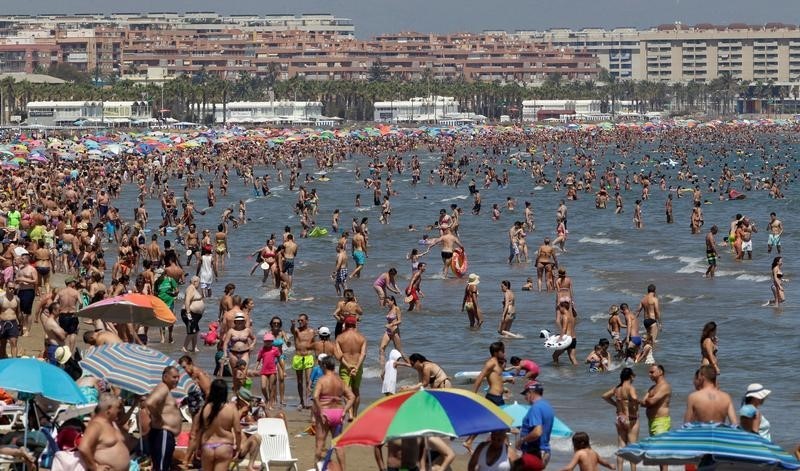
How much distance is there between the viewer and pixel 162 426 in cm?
1052

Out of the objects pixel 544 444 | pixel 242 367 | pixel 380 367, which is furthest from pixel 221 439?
pixel 380 367

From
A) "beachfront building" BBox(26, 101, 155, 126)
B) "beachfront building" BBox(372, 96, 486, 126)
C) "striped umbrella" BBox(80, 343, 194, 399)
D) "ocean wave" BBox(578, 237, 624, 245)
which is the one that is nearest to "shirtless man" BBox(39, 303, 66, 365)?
"striped umbrella" BBox(80, 343, 194, 399)

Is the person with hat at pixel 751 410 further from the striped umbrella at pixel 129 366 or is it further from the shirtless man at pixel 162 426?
the striped umbrella at pixel 129 366

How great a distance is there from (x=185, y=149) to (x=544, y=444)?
76.8 metres

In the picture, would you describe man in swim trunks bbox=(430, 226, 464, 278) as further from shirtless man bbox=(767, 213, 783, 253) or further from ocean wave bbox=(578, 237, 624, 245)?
ocean wave bbox=(578, 237, 624, 245)

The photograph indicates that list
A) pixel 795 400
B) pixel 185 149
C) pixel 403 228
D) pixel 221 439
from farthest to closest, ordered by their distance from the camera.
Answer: pixel 185 149 < pixel 403 228 < pixel 795 400 < pixel 221 439

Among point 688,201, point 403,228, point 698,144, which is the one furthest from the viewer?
point 698,144

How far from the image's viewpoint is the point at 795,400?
1666 centimetres

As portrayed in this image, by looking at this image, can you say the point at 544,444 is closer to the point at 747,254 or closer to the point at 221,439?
the point at 221,439

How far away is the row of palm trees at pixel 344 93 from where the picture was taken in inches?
5290

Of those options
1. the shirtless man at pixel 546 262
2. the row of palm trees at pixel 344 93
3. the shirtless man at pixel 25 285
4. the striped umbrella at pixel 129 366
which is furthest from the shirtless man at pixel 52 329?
the row of palm trees at pixel 344 93

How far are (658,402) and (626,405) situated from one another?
1.76 feet

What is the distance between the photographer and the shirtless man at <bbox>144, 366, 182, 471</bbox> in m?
10.5

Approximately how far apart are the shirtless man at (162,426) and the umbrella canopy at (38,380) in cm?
51
